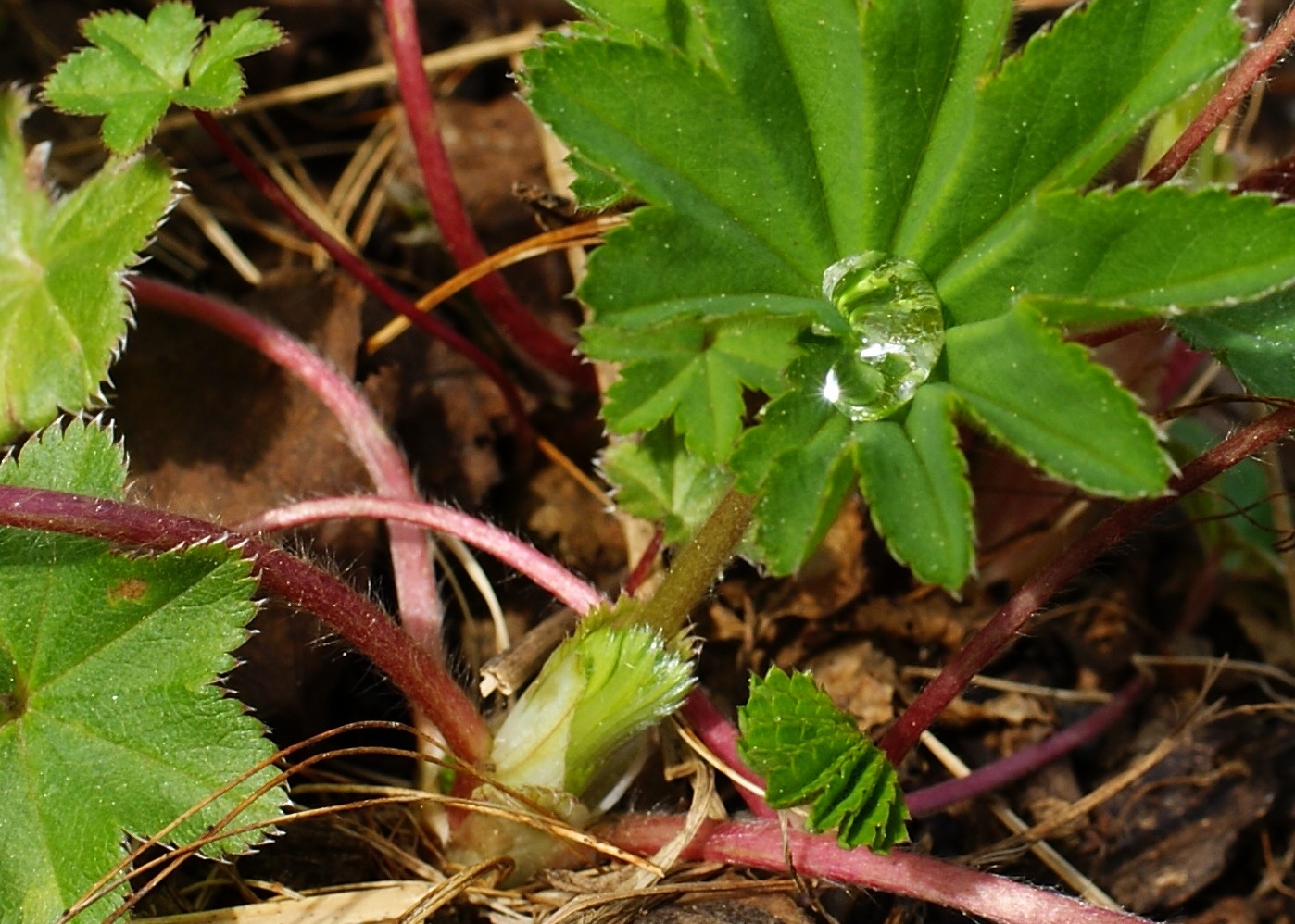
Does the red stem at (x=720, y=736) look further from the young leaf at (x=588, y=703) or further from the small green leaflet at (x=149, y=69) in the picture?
the small green leaflet at (x=149, y=69)

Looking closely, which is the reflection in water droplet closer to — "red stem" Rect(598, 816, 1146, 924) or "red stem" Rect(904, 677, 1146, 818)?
"red stem" Rect(598, 816, 1146, 924)

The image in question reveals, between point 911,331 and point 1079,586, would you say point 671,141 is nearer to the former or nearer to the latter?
point 911,331

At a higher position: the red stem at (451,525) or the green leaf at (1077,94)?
the green leaf at (1077,94)

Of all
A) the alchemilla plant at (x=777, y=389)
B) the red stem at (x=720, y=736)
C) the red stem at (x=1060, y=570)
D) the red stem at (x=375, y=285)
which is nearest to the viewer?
the alchemilla plant at (x=777, y=389)

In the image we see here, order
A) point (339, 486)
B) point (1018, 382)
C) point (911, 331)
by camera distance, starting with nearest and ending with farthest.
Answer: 1. point (1018, 382)
2. point (911, 331)
3. point (339, 486)

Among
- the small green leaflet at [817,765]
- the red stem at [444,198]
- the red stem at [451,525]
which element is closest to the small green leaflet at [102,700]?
the red stem at [451,525]

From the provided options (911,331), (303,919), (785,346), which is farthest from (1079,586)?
(303,919)

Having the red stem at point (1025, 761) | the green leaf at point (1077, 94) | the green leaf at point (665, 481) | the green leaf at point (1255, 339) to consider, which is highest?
the green leaf at point (1077, 94)
